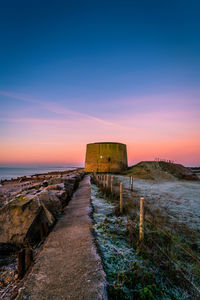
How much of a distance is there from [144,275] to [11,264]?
226 cm

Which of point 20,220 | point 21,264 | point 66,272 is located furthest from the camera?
point 20,220

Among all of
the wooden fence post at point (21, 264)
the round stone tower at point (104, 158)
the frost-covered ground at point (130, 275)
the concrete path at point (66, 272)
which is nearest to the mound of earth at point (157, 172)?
the round stone tower at point (104, 158)

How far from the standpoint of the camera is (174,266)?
9.86 feet

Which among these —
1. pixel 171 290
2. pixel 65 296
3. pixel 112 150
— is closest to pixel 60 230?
pixel 65 296

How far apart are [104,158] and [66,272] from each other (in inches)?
1144

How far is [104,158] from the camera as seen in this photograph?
103 ft

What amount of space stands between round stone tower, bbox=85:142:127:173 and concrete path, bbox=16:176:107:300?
90.5 feet

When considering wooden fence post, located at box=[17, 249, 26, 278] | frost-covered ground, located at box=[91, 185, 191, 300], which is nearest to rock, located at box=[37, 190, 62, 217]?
frost-covered ground, located at box=[91, 185, 191, 300]

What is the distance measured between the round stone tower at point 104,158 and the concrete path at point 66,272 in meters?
27.6

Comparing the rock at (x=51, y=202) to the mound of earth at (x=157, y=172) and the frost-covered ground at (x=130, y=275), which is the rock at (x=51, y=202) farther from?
the mound of earth at (x=157, y=172)

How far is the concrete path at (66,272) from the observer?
6.56 feet

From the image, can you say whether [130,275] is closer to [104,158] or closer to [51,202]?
[51,202]

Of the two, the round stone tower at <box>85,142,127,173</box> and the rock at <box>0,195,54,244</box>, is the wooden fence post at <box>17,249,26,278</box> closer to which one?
the rock at <box>0,195,54,244</box>

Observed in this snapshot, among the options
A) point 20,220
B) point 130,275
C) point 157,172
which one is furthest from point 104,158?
point 130,275
